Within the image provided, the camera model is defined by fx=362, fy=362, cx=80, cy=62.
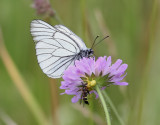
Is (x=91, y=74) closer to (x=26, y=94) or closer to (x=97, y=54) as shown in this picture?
(x=97, y=54)

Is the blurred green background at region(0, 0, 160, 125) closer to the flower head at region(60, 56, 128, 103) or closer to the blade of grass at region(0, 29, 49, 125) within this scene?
the blade of grass at region(0, 29, 49, 125)

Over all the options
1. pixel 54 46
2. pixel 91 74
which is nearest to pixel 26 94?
pixel 54 46

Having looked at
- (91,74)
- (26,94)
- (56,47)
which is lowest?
(26,94)

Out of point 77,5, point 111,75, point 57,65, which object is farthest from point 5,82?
point 111,75

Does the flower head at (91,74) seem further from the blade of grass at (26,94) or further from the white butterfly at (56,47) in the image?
the blade of grass at (26,94)

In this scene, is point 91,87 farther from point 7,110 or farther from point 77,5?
point 77,5
